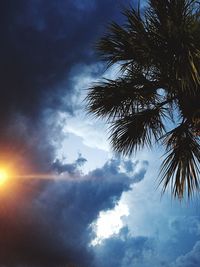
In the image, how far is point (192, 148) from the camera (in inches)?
329

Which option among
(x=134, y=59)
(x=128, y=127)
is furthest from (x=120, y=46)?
(x=128, y=127)

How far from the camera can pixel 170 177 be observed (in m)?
8.12

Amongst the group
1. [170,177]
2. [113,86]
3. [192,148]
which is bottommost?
[170,177]

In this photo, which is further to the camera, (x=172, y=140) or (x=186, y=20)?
(x=172, y=140)

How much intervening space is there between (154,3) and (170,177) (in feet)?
10.7

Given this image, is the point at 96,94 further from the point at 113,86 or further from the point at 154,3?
the point at 154,3

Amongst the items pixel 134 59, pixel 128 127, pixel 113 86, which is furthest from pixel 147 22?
pixel 128 127

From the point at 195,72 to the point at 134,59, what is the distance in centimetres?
182

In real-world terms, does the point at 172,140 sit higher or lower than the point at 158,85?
lower

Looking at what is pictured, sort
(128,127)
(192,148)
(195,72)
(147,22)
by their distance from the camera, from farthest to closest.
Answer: (128,127)
(192,148)
(147,22)
(195,72)


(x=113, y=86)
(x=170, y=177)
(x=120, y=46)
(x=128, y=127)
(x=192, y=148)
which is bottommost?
(x=170, y=177)

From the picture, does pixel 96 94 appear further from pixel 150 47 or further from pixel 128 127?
pixel 150 47

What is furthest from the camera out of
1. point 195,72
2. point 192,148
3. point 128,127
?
point 128,127

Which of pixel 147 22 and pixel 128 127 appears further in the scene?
pixel 128 127
